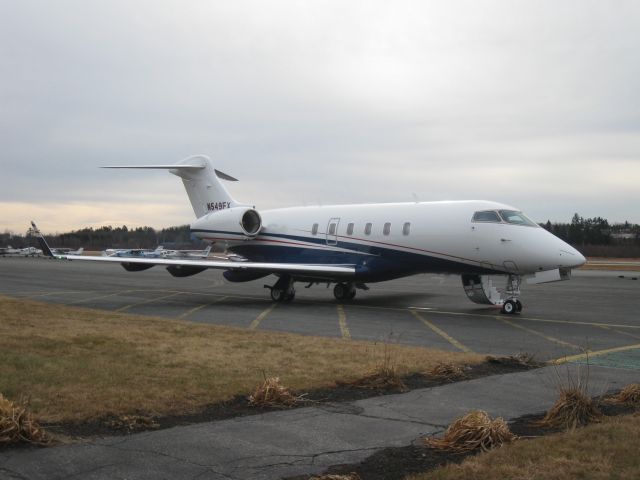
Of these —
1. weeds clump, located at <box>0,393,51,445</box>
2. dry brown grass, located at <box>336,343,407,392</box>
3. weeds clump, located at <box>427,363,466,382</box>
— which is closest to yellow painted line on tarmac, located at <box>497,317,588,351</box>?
weeds clump, located at <box>427,363,466,382</box>

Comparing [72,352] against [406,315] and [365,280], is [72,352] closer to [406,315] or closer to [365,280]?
[406,315]

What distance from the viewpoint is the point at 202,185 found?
27016 millimetres

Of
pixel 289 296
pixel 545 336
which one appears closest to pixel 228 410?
pixel 545 336

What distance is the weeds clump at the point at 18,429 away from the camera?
209 inches

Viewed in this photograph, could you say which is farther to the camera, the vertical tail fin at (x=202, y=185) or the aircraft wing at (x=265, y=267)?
the vertical tail fin at (x=202, y=185)

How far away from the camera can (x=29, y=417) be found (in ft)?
18.4

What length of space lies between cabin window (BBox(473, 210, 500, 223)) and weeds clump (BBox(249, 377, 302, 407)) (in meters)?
12.4

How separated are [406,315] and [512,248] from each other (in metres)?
3.41

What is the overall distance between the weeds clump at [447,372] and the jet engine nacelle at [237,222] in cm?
1608

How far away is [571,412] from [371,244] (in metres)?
14.6

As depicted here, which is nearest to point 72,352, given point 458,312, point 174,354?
point 174,354

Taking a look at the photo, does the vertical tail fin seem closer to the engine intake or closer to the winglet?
the engine intake

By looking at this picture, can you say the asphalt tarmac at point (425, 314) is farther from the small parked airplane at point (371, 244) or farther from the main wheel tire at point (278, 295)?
the small parked airplane at point (371, 244)

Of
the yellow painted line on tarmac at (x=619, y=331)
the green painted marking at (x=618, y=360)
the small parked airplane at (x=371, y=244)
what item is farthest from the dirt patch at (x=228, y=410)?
the small parked airplane at (x=371, y=244)
